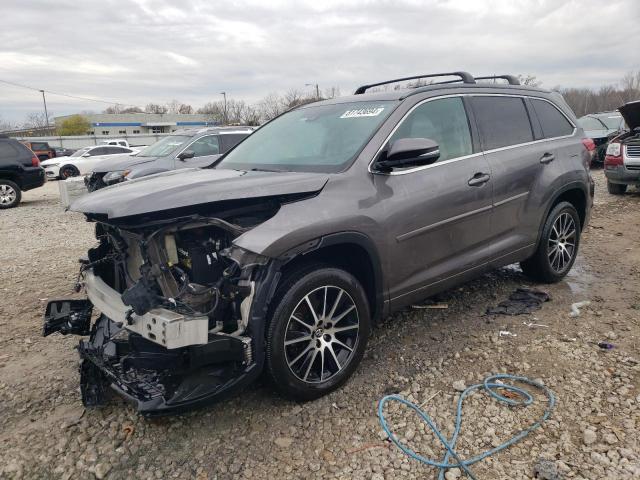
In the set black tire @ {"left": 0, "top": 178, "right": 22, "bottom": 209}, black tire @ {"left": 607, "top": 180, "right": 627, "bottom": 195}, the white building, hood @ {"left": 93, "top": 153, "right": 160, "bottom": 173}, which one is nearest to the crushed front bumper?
hood @ {"left": 93, "top": 153, "right": 160, "bottom": 173}

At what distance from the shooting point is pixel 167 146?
424 inches

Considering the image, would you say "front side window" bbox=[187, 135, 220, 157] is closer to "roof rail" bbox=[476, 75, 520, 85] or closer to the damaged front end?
"roof rail" bbox=[476, 75, 520, 85]

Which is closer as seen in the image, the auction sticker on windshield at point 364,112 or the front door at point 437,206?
the front door at point 437,206

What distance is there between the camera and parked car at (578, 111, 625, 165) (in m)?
14.5

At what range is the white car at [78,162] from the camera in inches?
882

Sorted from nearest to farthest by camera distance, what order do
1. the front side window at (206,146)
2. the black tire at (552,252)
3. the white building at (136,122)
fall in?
the black tire at (552,252), the front side window at (206,146), the white building at (136,122)

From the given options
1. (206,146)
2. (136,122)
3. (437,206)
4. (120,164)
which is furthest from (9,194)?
(136,122)

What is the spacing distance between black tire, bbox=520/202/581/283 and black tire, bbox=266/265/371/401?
91.9 inches

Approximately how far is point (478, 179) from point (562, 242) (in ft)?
5.52

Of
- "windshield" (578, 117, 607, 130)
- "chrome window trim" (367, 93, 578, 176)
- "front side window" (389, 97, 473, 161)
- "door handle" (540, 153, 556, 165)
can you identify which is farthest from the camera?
"windshield" (578, 117, 607, 130)

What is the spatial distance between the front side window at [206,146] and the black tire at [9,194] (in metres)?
5.74

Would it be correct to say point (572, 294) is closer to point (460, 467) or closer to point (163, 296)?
point (460, 467)

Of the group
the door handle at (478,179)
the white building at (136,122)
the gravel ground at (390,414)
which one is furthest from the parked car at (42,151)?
the white building at (136,122)

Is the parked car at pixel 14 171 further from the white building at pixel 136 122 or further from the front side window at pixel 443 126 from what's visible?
the white building at pixel 136 122
